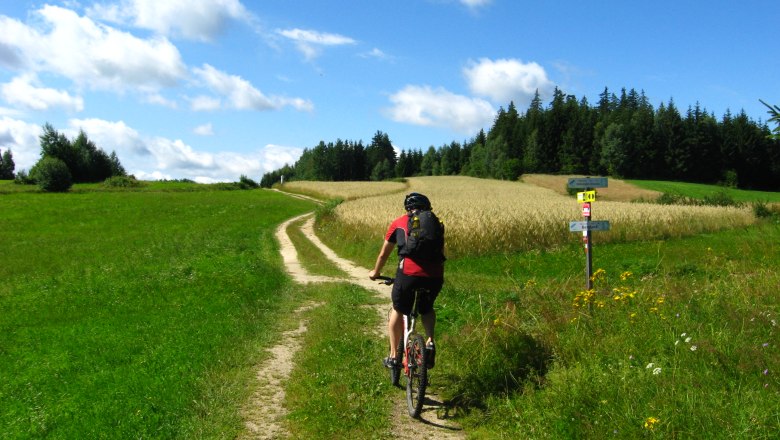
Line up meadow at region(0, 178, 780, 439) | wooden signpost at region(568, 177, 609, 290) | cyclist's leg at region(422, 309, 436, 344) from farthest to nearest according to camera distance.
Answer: wooden signpost at region(568, 177, 609, 290)
cyclist's leg at region(422, 309, 436, 344)
meadow at region(0, 178, 780, 439)

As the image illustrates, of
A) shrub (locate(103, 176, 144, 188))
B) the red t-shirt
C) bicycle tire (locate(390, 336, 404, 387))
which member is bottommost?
bicycle tire (locate(390, 336, 404, 387))

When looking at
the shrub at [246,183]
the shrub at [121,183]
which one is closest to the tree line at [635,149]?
the shrub at [246,183]

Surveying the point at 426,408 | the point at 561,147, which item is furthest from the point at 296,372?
the point at 561,147

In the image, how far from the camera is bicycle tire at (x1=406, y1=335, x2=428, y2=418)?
20.7ft

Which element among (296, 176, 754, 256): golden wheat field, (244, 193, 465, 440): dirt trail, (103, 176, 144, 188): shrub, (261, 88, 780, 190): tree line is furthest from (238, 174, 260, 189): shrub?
(244, 193, 465, 440): dirt trail

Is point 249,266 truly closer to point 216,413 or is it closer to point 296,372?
point 296,372

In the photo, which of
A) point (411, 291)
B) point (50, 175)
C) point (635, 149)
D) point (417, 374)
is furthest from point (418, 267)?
point (635, 149)

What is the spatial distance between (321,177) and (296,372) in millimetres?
142060

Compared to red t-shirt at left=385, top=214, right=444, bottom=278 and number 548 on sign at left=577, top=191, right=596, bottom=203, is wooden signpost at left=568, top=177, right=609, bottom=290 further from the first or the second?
red t-shirt at left=385, top=214, right=444, bottom=278

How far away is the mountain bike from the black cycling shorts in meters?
0.06

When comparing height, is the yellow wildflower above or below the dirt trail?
above

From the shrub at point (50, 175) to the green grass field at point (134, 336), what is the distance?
168 feet

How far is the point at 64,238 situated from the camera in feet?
114

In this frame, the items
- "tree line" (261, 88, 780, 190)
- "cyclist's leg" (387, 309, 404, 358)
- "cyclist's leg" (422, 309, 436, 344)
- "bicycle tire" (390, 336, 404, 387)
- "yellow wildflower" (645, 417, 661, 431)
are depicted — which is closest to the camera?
"yellow wildflower" (645, 417, 661, 431)
